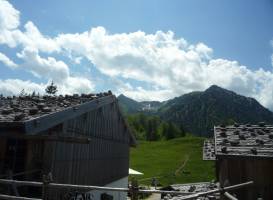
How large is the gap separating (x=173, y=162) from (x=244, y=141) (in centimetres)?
5925

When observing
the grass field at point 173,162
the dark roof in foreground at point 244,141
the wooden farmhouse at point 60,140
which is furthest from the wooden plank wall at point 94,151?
the grass field at point 173,162

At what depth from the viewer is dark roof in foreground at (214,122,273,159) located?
12.6 meters

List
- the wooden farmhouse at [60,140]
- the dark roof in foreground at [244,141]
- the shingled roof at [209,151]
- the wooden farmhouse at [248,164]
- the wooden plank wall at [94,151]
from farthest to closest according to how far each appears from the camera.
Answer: the shingled roof at [209,151], the wooden plank wall at [94,151], the dark roof in foreground at [244,141], the wooden farmhouse at [248,164], the wooden farmhouse at [60,140]

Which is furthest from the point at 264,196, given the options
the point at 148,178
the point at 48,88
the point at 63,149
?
the point at 48,88

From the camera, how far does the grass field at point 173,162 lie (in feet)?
184

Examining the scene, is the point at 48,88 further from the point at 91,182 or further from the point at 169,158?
the point at 91,182

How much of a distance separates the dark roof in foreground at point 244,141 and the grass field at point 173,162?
33.8m

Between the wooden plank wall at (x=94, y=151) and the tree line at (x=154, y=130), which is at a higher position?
the tree line at (x=154, y=130)

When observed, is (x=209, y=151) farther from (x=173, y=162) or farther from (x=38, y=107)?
(x=173, y=162)

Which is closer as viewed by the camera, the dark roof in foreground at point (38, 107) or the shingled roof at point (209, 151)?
the dark roof in foreground at point (38, 107)

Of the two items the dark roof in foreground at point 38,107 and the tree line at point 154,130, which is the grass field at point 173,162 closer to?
the tree line at point 154,130

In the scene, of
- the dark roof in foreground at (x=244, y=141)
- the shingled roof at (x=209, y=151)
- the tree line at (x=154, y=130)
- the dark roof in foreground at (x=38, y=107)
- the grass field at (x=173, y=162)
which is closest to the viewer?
the dark roof in foreground at (x=38, y=107)

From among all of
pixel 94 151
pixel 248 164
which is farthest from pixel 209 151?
pixel 94 151

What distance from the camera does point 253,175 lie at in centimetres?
1272
